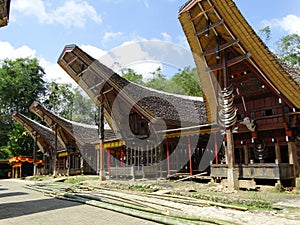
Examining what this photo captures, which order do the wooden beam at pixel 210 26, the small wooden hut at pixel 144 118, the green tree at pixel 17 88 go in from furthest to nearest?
the green tree at pixel 17 88
the small wooden hut at pixel 144 118
the wooden beam at pixel 210 26

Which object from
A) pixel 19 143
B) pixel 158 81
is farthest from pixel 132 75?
pixel 19 143

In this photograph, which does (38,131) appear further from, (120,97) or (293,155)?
(293,155)

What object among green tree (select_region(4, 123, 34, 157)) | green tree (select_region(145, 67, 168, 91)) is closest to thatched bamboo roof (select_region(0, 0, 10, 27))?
green tree (select_region(4, 123, 34, 157))

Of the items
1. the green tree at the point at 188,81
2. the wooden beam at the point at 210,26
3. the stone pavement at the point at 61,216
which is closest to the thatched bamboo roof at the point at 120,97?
the wooden beam at the point at 210,26

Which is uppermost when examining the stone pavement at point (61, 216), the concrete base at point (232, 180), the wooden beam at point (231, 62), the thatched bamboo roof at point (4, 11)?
the thatched bamboo roof at point (4, 11)

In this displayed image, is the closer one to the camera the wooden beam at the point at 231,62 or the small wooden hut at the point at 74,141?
the wooden beam at the point at 231,62

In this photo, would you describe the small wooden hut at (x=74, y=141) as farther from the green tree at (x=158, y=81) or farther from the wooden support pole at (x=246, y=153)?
the green tree at (x=158, y=81)

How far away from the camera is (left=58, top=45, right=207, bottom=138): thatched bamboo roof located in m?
16.2

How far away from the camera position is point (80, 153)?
2403 centimetres

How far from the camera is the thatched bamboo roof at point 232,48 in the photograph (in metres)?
10.2

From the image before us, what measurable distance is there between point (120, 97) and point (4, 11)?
10.5 metres

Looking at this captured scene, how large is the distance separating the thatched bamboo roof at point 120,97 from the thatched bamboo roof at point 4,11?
841cm

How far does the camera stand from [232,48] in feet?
39.6

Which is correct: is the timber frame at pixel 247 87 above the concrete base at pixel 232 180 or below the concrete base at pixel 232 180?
above
